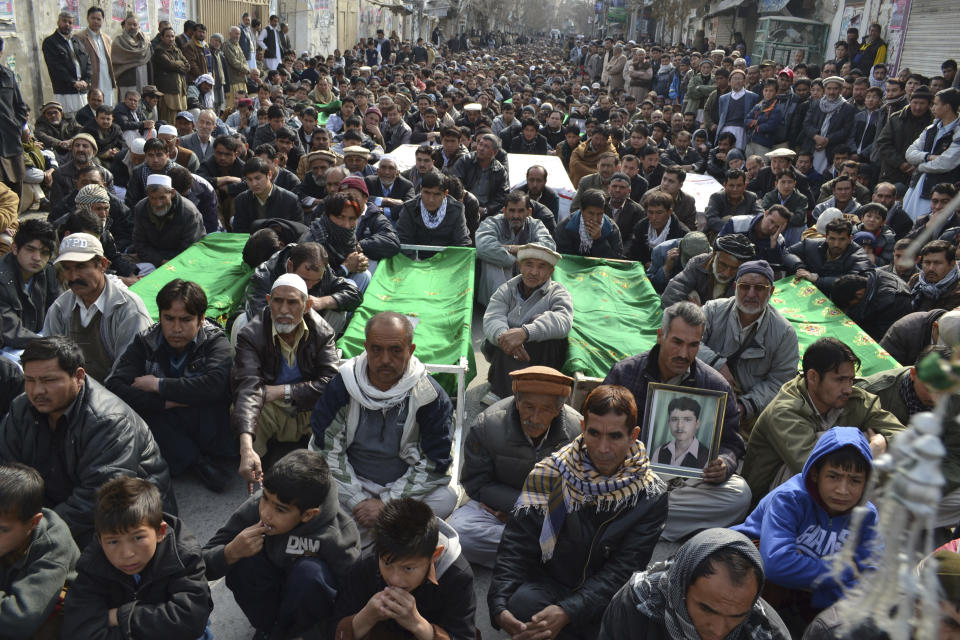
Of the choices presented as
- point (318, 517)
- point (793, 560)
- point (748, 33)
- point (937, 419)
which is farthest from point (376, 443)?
point (748, 33)

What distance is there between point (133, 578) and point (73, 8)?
1245 cm

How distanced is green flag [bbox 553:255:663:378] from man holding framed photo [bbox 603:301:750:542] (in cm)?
95

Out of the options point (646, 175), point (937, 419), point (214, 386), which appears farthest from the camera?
point (646, 175)

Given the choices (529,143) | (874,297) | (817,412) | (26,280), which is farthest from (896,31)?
(26,280)

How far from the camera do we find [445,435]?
372 centimetres

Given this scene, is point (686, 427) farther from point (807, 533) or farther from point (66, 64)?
point (66, 64)

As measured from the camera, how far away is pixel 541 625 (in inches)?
114

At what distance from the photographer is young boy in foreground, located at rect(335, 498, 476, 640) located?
259 centimetres

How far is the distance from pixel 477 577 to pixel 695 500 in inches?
47.0

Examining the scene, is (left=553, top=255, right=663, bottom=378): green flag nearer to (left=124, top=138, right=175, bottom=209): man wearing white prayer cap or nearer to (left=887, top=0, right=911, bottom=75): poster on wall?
(left=124, top=138, right=175, bottom=209): man wearing white prayer cap

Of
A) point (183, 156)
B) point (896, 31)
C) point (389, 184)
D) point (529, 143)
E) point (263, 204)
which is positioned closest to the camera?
point (263, 204)

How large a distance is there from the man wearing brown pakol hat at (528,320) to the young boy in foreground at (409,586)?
2.21m

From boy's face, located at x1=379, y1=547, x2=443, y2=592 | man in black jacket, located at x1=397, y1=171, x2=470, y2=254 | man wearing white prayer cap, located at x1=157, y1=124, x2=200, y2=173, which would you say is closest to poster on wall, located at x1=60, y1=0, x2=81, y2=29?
man wearing white prayer cap, located at x1=157, y1=124, x2=200, y2=173

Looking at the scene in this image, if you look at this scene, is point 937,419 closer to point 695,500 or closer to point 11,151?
point 695,500
